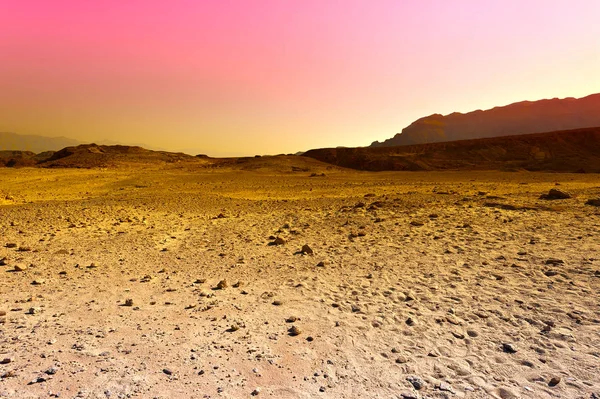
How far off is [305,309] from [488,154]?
50.0 m

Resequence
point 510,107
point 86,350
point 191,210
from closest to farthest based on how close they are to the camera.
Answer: point 86,350 → point 191,210 → point 510,107

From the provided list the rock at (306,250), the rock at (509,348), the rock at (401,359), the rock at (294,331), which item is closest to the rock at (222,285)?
the rock at (294,331)

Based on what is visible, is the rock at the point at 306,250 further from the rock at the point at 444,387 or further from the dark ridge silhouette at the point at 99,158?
the dark ridge silhouette at the point at 99,158

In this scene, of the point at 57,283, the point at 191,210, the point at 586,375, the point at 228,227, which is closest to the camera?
the point at 586,375

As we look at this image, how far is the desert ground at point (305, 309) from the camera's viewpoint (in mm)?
4055

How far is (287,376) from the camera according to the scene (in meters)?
4.16

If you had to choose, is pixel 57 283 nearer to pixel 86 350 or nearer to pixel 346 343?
pixel 86 350

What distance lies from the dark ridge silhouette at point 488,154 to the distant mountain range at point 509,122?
90.4 m

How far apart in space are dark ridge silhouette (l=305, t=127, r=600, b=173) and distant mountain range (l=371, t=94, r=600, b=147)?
3560 inches

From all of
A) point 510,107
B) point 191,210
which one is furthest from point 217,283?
point 510,107

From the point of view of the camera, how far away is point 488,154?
4912 cm

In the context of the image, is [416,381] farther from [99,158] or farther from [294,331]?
[99,158]

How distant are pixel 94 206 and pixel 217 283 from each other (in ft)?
35.5

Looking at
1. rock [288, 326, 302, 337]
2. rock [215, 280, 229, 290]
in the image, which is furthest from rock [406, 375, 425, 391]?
rock [215, 280, 229, 290]
